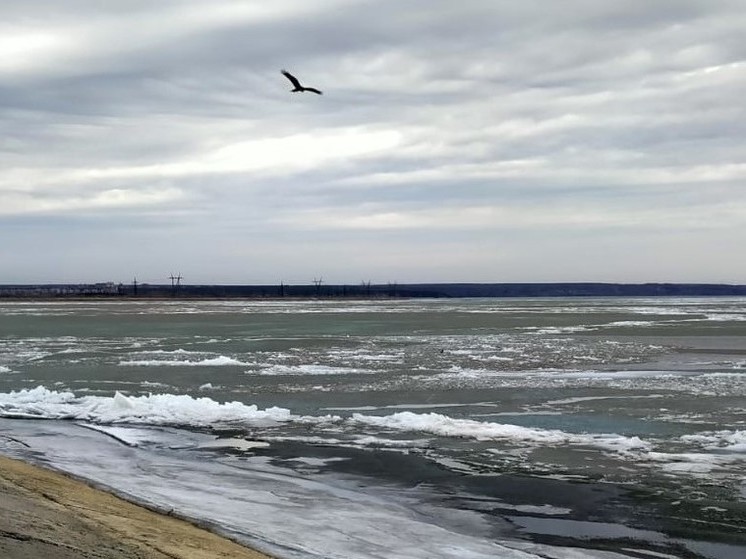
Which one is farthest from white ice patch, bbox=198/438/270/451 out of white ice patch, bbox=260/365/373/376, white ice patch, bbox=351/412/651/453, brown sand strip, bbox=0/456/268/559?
white ice patch, bbox=260/365/373/376

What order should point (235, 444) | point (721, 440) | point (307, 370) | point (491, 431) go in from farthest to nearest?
point (307, 370) < point (491, 431) < point (235, 444) < point (721, 440)

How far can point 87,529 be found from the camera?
7.42 metres

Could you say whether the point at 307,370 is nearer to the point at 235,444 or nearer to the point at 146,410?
the point at 146,410

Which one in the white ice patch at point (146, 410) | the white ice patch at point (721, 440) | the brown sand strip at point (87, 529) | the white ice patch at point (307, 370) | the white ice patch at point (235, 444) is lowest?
the white ice patch at point (235, 444)

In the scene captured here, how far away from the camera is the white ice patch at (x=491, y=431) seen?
13586 mm

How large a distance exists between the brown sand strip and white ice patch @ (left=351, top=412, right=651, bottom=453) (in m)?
6.35

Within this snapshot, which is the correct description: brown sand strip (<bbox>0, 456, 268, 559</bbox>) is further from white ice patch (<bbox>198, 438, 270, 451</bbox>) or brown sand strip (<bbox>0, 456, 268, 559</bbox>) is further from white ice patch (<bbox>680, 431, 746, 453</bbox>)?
white ice patch (<bbox>680, 431, 746, 453</bbox>)

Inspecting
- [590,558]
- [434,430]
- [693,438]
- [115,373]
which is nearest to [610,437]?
[693,438]

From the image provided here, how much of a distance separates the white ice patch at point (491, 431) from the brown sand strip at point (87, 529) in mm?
6352

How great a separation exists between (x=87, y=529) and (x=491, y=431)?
27.3 ft

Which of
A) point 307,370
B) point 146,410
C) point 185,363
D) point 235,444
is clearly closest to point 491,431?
point 235,444

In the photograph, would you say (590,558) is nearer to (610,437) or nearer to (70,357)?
(610,437)

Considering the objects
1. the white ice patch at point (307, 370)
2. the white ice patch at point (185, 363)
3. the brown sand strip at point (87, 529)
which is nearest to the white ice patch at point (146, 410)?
the white ice patch at point (307, 370)

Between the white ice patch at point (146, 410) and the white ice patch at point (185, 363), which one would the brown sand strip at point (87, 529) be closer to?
the white ice patch at point (146, 410)
